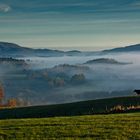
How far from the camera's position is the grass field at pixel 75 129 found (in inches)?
1302

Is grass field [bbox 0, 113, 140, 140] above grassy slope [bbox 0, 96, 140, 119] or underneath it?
underneath

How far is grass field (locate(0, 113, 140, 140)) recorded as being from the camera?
108ft

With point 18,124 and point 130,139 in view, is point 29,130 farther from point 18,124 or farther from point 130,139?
point 130,139

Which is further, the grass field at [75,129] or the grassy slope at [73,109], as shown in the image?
the grassy slope at [73,109]

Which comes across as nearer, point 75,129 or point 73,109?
point 75,129

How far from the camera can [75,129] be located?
115 ft

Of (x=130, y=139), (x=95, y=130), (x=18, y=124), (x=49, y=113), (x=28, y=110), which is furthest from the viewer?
(x=28, y=110)

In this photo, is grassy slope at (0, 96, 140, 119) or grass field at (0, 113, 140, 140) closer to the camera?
grass field at (0, 113, 140, 140)

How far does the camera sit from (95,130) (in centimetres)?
3472

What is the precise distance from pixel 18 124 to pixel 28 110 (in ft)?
97.3

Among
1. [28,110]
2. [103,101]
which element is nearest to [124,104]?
[103,101]

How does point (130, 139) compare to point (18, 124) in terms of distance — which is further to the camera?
point (18, 124)

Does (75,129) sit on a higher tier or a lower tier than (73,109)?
lower

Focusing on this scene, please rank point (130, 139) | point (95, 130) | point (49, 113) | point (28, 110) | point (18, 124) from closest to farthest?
point (130, 139), point (95, 130), point (18, 124), point (49, 113), point (28, 110)
